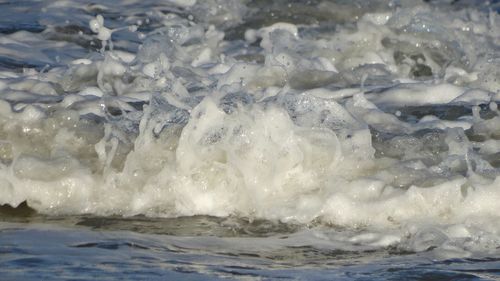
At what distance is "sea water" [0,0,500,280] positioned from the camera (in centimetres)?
415

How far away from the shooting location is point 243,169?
4.94m

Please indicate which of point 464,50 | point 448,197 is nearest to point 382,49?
point 464,50

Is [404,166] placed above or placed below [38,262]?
above

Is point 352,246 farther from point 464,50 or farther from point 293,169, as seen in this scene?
point 464,50

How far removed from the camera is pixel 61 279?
3.75 meters

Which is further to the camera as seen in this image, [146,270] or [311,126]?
[311,126]

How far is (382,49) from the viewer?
26.8 ft

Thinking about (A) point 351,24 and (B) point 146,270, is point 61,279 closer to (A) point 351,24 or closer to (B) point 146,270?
(B) point 146,270

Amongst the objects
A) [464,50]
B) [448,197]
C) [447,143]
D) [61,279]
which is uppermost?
[464,50]

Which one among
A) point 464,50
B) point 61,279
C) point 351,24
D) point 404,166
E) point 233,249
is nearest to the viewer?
point 61,279

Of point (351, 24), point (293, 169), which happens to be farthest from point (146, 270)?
point (351, 24)

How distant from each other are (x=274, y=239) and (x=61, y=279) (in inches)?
39.4

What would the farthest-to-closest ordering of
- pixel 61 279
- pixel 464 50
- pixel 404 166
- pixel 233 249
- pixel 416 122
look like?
pixel 464 50 < pixel 416 122 < pixel 404 166 < pixel 233 249 < pixel 61 279

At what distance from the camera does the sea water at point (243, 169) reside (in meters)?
4.15
